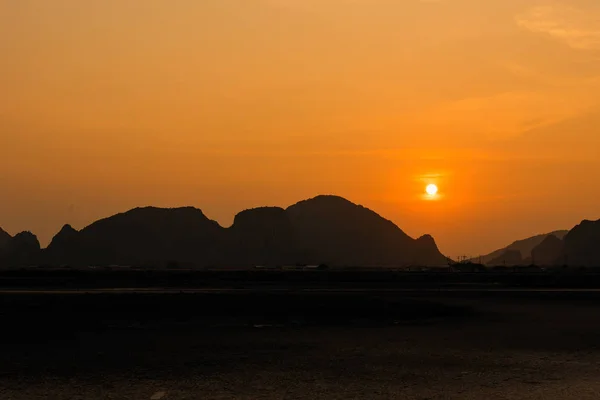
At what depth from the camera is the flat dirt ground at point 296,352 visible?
27.3 meters

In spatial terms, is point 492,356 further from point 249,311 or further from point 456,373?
point 249,311

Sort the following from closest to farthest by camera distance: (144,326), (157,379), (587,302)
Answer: (157,379), (144,326), (587,302)

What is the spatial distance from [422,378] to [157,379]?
980cm

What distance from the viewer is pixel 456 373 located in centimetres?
3111

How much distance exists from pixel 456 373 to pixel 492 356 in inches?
227

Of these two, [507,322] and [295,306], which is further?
[295,306]

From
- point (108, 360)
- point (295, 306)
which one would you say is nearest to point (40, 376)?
point (108, 360)

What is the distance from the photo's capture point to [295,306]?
221ft

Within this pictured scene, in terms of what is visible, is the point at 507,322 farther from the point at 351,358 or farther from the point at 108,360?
the point at 108,360

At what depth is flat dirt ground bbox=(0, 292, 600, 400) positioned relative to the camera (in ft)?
89.7

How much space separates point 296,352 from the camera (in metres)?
37.1

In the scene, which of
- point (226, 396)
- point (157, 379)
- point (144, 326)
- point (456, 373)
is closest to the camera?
point (226, 396)

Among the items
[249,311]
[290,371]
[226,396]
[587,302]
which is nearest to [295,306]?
[249,311]

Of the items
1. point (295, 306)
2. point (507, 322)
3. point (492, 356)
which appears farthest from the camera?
point (295, 306)
